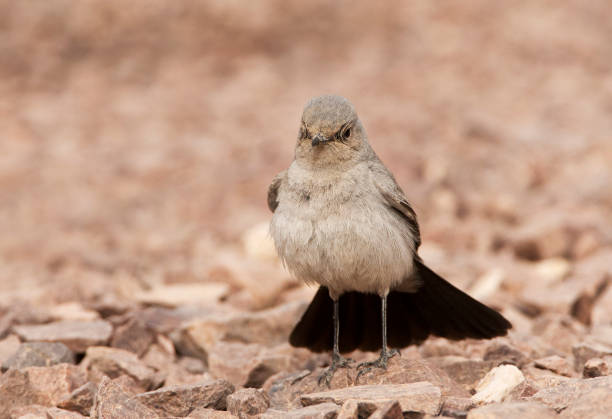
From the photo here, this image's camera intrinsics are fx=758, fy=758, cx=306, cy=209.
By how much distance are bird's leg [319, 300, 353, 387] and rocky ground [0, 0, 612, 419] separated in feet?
0.25

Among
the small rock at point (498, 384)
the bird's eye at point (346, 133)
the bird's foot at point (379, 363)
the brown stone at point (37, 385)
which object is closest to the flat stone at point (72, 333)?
the brown stone at point (37, 385)

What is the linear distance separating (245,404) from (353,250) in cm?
122

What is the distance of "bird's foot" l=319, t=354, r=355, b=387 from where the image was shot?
4.58 meters

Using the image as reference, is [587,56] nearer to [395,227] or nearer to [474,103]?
[474,103]

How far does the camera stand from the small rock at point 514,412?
3197 millimetres

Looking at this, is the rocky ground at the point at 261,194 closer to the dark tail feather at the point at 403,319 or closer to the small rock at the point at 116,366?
the small rock at the point at 116,366

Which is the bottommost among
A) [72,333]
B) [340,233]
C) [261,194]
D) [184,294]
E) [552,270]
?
[72,333]

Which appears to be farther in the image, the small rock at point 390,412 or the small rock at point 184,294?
the small rock at point 184,294

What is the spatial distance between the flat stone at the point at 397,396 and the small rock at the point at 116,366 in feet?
3.86

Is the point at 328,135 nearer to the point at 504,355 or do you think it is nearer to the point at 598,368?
the point at 504,355

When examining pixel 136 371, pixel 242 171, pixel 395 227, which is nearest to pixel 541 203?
pixel 242 171

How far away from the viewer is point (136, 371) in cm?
459

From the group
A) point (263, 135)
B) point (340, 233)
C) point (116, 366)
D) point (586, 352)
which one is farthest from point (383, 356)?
point (263, 135)

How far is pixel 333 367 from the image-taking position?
478cm
